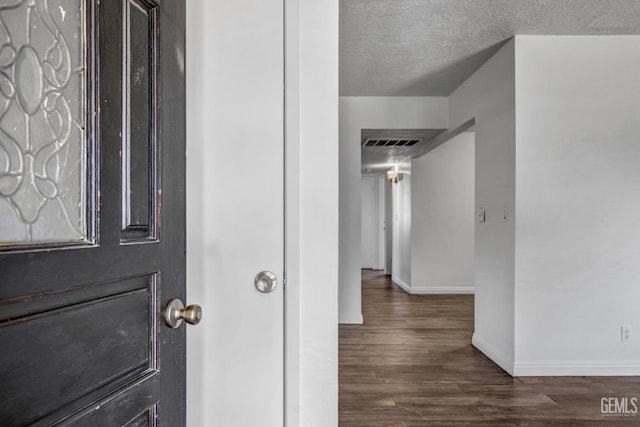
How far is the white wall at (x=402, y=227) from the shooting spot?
623cm

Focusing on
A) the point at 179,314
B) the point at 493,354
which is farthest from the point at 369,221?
the point at 179,314

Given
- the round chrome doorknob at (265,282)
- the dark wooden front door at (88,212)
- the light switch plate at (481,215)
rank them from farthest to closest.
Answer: the light switch plate at (481,215) → the round chrome doorknob at (265,282) → the dark wooden front door at (88,212)

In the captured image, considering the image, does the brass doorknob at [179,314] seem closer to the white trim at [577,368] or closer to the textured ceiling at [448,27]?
the textured ceiling at [448,27]

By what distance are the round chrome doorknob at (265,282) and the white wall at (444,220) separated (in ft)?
17.1

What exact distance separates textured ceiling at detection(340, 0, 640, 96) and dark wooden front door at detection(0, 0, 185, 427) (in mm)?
2077

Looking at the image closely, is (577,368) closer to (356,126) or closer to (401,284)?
(356,126)

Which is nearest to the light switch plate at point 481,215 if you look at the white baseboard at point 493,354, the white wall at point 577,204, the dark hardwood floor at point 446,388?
the white wall at point 577,204

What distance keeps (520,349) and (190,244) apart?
2.75 metres

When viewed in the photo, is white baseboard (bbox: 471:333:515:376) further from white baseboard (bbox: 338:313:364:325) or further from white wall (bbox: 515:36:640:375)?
white baseboard (bbox: 338:313:364:325)

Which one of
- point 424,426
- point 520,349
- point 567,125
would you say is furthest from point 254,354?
point 567,125

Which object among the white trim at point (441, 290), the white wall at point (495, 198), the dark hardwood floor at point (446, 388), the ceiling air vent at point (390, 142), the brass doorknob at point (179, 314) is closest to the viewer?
the brass doorknob at point (179, 314)

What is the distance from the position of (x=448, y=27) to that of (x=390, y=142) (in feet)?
8.20

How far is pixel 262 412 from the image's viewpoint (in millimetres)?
1091

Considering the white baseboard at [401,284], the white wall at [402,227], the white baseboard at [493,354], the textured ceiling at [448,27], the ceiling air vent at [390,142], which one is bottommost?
the white baseboard at [401,284]
